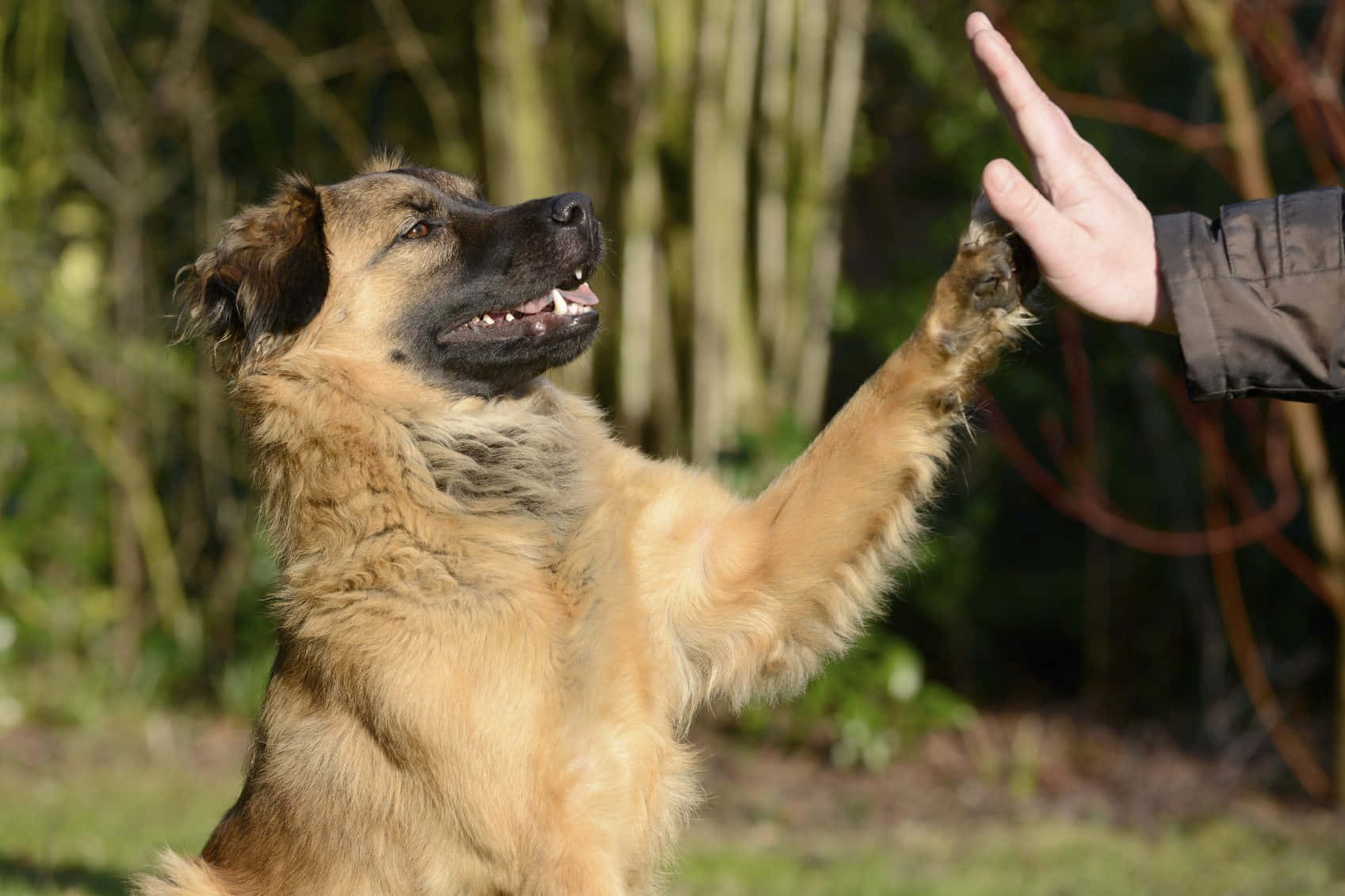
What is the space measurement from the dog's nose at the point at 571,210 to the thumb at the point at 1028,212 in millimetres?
1582

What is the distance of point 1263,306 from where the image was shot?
8.81 ft

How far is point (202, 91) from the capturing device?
9.73 metres

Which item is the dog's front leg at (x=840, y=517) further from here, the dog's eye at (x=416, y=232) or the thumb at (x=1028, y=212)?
the dog's eye at (x=416, y=232)

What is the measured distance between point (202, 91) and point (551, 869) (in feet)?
26.0

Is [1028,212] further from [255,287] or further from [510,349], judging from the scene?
[255,287]

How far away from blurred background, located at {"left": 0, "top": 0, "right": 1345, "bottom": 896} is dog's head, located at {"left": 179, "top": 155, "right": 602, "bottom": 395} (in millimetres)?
2973

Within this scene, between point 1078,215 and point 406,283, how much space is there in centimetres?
209

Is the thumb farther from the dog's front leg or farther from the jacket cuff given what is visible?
the dog's front leg

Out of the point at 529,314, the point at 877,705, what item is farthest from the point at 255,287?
the point at 877,705

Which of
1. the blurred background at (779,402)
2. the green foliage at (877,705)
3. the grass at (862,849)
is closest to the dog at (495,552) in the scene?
the grass at (862,849)

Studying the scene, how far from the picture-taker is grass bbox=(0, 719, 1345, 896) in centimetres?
550

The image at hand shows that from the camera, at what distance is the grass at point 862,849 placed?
5496mm

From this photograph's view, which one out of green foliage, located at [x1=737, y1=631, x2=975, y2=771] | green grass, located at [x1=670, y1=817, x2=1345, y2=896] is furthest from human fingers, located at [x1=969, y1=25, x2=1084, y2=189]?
green foliage, located at [x1=737, y1=631, x2=975, y2=771]

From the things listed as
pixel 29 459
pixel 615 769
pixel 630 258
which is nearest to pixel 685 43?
pixel 630 258
